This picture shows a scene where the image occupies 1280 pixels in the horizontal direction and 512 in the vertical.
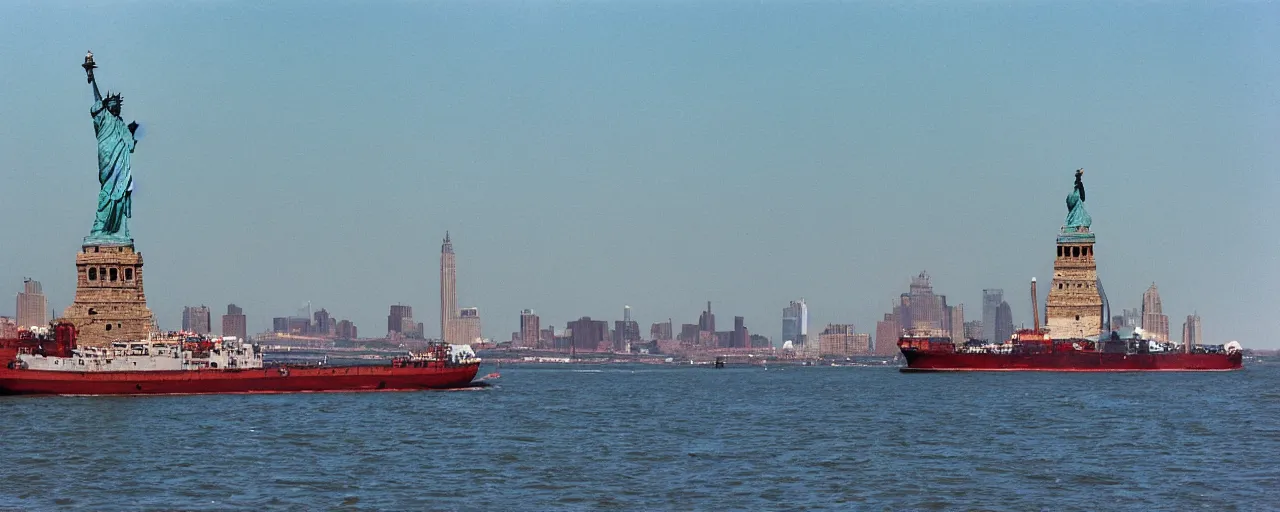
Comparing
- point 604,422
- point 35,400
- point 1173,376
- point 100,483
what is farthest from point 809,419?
point 1173,376

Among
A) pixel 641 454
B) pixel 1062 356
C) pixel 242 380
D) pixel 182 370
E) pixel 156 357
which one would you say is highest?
pixel 156 357

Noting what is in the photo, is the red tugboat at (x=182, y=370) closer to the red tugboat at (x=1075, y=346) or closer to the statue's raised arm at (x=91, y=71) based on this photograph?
the statue's raised arm at (x=91, y=71)

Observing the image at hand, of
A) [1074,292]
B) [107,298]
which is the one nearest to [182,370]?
[107,298]

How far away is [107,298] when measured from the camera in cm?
12500

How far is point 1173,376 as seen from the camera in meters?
165

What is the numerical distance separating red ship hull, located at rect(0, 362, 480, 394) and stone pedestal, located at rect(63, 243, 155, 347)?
44.4ft

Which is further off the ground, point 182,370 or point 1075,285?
point 1075,285

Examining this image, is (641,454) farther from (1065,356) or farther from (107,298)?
(1065,356)

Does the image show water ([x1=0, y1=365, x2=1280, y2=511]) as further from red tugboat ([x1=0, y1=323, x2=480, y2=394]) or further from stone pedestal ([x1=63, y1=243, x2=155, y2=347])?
stone pedestal ([x1=63, y1=243, x2=155, y2=347])

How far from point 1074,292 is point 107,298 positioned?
11501 cm

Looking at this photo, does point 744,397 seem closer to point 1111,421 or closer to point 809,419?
point 809,419

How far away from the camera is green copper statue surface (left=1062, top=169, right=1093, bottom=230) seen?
18888 cm

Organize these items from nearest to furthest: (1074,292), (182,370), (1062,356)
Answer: (182,370) < (1062,356) < (1074,292)

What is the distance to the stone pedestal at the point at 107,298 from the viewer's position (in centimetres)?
12425
